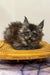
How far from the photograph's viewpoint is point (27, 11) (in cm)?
188

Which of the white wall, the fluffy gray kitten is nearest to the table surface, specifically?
the fluffy gray kitten

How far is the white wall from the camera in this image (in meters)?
1.82

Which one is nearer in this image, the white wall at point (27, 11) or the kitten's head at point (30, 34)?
the kitten's head at point (30, 34)

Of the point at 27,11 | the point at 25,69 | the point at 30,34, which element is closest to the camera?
the point at 25,69

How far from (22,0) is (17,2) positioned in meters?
0.09

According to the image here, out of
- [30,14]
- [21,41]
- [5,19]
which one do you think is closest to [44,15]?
[30,14]

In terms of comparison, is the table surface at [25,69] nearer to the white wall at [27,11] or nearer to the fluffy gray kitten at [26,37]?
the fluffy gray kitten at [26,37]

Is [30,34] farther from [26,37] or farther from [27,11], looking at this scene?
[27,11]

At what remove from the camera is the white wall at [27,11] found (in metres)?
1.82

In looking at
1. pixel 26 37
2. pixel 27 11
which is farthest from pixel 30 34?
pixel 27 11

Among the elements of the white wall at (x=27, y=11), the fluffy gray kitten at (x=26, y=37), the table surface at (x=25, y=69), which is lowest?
the table surface at (x=25, y=69)

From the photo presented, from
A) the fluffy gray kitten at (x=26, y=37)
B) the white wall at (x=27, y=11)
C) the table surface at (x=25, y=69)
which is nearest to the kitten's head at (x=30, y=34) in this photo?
the fluffy gray kitten at (x=26, y=37)

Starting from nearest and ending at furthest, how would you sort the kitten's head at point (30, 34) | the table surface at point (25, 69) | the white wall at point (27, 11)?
the table surface at point (25, 69) → the kitten's head at point (30, 34) → the white wall at point (27, 11)

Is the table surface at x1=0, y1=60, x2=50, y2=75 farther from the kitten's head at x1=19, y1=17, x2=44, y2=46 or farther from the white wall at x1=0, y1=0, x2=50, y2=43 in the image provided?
the white wall at x1=0, y1=0, x2=50, y2=43
